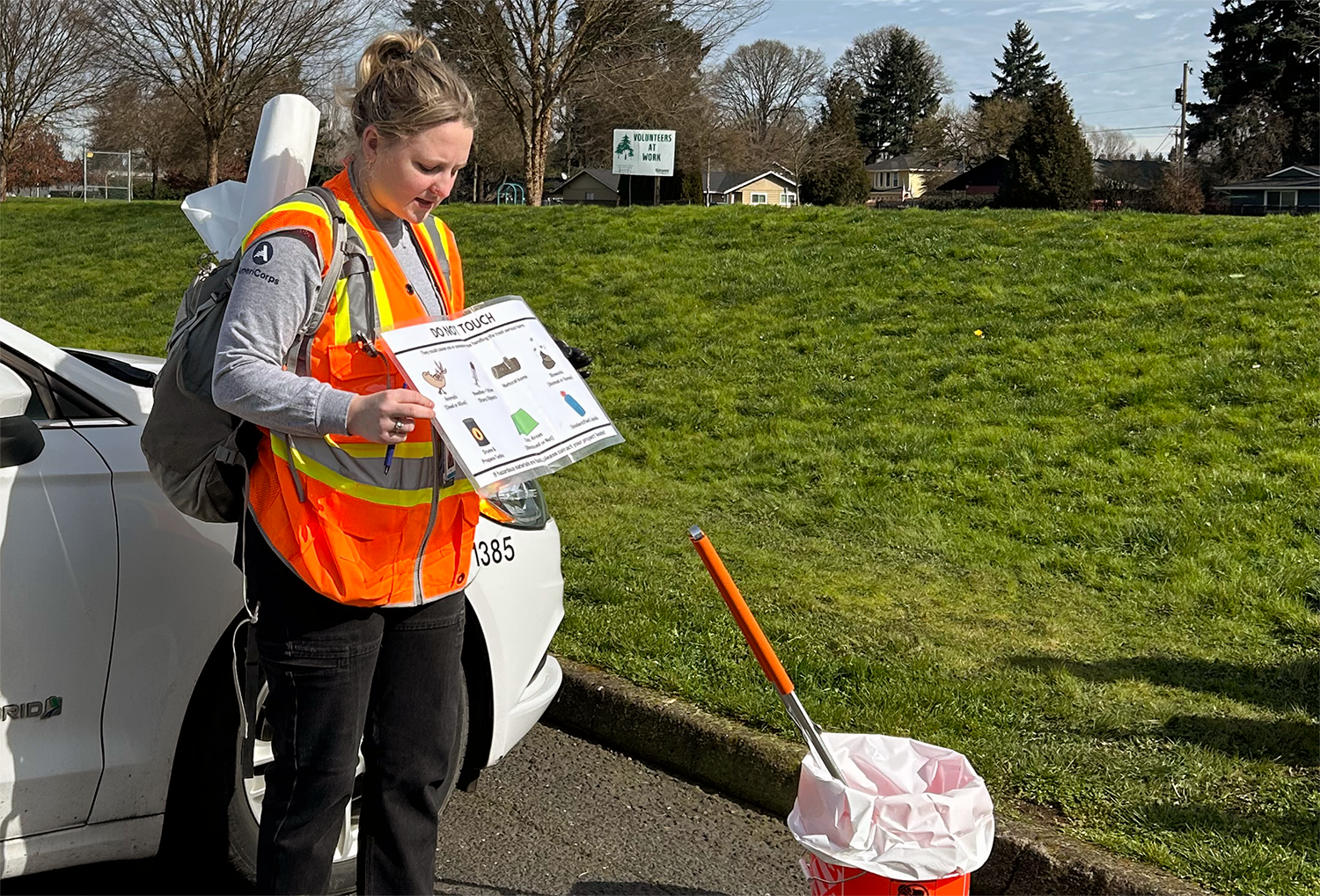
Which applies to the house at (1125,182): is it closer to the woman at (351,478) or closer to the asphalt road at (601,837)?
the asphalt road at (601,837)

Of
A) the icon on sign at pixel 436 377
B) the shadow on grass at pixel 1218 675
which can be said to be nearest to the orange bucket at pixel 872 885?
the icon on sign at pixel 436 377

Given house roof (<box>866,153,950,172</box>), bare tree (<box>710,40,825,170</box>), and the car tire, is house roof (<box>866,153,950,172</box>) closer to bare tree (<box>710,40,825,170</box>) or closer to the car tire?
bare tree (<box>710,40,825,170</box>)

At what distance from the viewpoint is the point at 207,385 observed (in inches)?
87.0

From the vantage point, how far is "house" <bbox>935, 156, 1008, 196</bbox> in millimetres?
70000

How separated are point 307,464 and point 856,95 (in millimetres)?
86730

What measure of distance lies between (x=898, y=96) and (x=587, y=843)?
3717 inches

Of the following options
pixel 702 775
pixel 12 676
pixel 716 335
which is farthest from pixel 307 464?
pixel 716 335

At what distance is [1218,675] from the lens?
4.52 meters

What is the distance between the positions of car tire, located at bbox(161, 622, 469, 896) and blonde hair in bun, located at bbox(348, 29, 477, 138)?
4.32ft

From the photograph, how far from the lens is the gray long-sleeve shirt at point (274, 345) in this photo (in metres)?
2.10

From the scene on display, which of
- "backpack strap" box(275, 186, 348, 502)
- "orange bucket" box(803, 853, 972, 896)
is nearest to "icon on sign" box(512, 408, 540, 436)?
"backpack strap" box(275, 186, 348, 502)

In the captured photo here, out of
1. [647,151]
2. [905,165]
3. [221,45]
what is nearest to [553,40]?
[647,151]

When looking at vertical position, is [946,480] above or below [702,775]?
above

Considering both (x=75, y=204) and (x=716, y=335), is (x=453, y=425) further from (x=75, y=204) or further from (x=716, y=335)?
(x=75, y=204)
